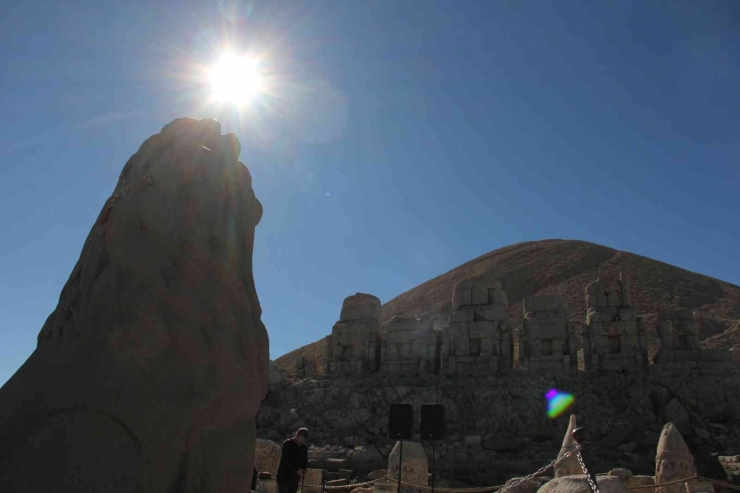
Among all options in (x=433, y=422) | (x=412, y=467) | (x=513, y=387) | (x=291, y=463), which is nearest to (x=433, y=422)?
(x=433, y=422)

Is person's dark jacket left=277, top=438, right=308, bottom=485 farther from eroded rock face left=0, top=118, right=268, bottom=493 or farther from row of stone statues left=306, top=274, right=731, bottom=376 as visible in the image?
row of stone statues left=306, top=274, right=731, bottom=376

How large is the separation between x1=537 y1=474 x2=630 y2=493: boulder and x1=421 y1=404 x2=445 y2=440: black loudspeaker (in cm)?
259

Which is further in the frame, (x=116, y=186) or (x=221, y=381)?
(x=116, y=186)

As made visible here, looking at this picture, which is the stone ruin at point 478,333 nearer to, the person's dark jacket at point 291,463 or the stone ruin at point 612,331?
the stone ruin at point 612,331

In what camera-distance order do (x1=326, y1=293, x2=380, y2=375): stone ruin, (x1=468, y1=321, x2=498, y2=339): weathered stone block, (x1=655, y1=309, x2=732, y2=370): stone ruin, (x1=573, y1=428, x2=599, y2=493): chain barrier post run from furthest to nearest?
(x1=326, y1=293, x2=380, y2=375): stone ruin → (x1=468, y1=321, x2=498, y2=339): weathered stone block → (x1=655, y1=309, x2=732, y2=370): stone ruin → (x1=573, y1=428, x2=599, y2=493): chain barrier post

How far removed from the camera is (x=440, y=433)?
8133mm

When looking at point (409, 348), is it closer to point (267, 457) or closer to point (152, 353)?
point (267, 457)

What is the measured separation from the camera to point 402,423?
8.37 meters

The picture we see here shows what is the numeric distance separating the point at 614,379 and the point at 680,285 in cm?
3826

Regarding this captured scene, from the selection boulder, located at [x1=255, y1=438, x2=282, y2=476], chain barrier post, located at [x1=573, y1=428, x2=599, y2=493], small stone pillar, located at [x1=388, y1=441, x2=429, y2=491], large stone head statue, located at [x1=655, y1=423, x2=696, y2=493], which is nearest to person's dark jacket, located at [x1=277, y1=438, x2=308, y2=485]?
chain barrier post, located at [x1=573, y1=428, x2=599, y2=493]

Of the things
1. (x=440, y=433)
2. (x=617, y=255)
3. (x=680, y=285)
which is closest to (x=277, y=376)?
(x=440, y=433)

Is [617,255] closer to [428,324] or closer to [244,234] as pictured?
[428,324]

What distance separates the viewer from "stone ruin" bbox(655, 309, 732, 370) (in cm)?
1614

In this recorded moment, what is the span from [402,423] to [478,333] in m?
10.1
